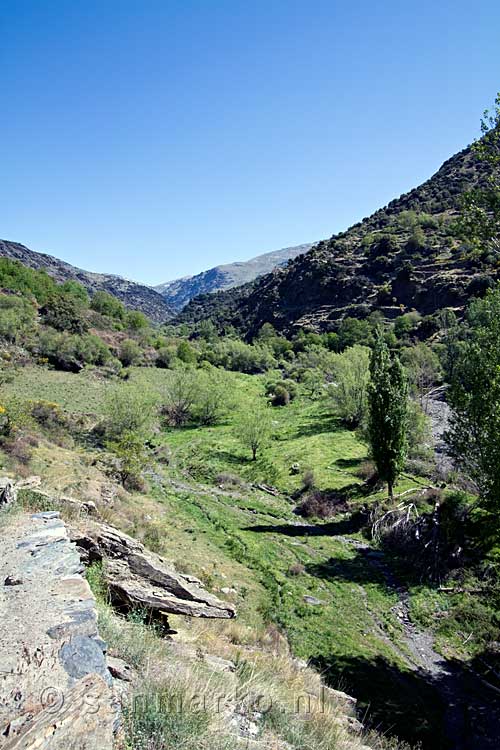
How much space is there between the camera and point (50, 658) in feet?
12.9

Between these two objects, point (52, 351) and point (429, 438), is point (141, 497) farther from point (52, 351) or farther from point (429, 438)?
point (52, 351)

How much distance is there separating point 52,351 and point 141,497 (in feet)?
124

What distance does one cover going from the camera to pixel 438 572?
1488cm

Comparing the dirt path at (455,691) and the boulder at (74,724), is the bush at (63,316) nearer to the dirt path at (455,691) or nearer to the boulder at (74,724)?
the dirt path at (455,691)

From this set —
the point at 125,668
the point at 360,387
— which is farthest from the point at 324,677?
the point at 360,387

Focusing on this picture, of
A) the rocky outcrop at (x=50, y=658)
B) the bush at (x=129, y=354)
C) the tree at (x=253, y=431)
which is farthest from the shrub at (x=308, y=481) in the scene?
the bush at (x=129, y=354)

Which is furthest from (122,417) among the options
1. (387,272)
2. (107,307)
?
(387,272)

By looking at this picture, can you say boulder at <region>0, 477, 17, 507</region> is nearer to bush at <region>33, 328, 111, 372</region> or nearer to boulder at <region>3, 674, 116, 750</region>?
boulder at <region>3, 674, 116, 750</region>

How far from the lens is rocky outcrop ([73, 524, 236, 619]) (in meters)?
7.40

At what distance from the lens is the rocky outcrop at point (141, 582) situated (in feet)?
24.3

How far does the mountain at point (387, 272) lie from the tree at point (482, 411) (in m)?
59.6

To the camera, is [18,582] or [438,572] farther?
[438,572]

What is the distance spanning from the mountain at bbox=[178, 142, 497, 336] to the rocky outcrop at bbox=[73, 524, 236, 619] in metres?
69.4

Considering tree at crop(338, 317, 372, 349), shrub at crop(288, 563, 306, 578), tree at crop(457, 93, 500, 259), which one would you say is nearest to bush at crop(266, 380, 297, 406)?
tree at crop(338, 317, 372, 349)
